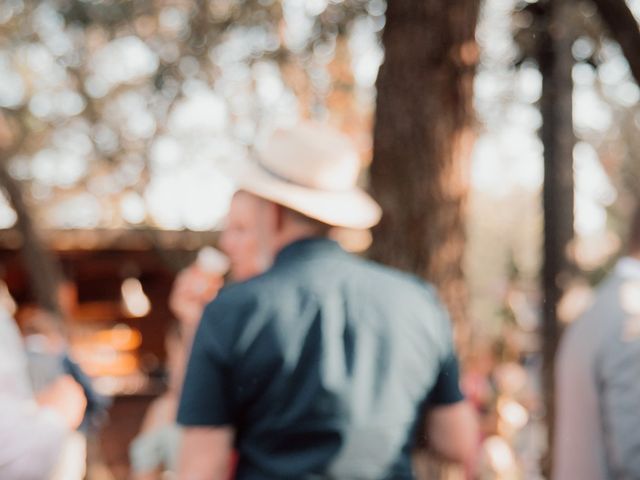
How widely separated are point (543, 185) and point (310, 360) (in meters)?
4.43

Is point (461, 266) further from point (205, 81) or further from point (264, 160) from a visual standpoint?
point (205, 81)

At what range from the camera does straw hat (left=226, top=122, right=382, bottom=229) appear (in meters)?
2.69

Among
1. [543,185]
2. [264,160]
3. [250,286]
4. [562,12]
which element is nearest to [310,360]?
[250,286]

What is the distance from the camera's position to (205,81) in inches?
575

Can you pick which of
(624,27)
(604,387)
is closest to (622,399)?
(604,387)

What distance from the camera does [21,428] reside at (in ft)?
6.77

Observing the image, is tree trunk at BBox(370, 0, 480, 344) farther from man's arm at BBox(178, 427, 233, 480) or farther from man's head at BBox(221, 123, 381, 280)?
man's arm at BBox(178, 427, 233, 480)

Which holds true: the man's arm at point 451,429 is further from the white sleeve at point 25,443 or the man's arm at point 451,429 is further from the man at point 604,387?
the white sleeve at point 25,443

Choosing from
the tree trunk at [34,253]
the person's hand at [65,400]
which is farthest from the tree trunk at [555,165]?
the tree trunk at [34,253]

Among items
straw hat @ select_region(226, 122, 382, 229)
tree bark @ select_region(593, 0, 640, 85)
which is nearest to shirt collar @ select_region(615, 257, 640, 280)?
straw hat @ select_region(226, 122, 382, 229)

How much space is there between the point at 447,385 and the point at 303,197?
21.3 inches

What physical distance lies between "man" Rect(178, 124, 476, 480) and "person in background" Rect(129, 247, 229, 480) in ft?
7.47

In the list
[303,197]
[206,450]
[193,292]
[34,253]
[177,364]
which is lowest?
[34,253]

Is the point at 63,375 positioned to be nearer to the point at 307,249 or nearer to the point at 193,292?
the point at 307,249
